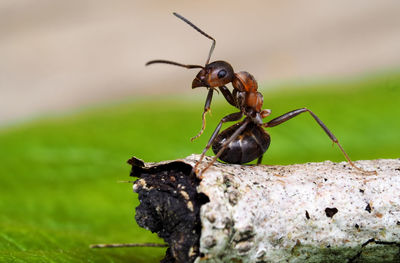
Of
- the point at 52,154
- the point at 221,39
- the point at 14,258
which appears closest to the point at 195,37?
the point at 221,39

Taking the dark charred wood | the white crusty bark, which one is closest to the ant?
the white crusty bark

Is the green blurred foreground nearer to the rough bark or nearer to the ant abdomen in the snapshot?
the ant abdomen

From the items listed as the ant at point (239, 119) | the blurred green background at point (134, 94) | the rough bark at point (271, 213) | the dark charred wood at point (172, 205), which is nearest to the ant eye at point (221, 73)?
the ant at point (239, 119)

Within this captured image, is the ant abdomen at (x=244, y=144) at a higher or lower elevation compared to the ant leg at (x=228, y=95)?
lower

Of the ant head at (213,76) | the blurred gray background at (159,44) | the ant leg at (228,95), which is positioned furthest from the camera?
the blurred gray background at (159,44)

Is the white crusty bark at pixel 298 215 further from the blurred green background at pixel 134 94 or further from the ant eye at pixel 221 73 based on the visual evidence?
the blurred green background at pixel 134 94
